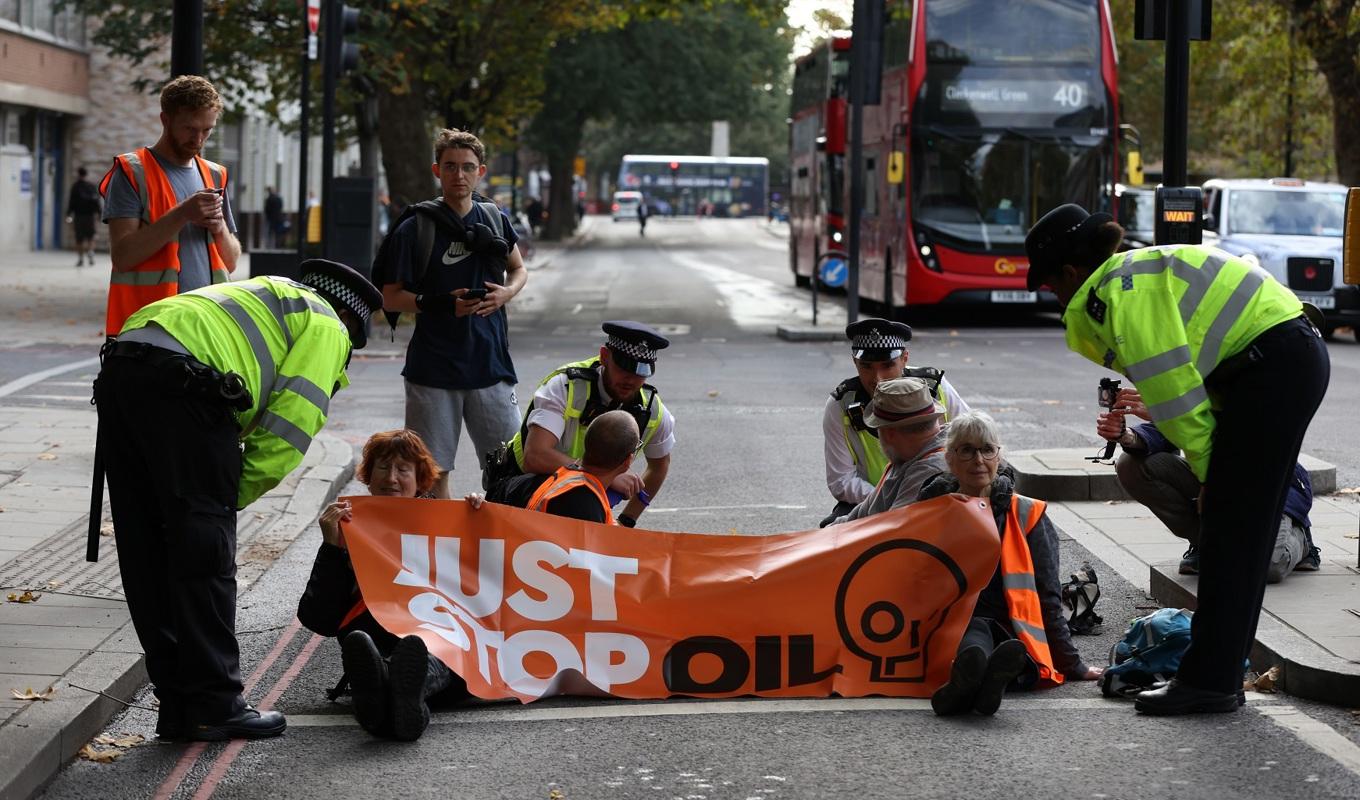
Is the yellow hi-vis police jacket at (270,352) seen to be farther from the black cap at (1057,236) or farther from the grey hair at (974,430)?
the black cap at (1057,236)

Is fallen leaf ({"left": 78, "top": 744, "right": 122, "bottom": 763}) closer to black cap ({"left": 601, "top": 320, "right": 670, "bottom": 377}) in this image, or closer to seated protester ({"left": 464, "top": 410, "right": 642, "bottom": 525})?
seated protester ({"left": 464, "top": 410, "right": 642, "bottom": 525})

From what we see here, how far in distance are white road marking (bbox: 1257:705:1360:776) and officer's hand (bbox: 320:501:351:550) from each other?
2907 mm

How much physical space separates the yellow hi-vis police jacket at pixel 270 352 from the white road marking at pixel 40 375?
979 cm

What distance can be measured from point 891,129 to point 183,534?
808 inches

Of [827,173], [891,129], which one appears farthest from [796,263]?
[891,129]

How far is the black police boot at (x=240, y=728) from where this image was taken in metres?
5.42

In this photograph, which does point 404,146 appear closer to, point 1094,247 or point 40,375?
point 40,375

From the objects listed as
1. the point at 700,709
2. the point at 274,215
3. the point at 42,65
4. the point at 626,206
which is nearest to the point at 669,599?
the point at 700,709

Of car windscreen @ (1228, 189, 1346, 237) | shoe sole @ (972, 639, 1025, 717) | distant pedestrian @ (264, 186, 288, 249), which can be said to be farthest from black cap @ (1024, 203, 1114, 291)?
distant pedestrian @ (264, 186, 288, 249)

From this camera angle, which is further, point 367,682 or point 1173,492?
point 1173,492

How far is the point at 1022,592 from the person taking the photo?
616 cm

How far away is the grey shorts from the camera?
7707 mm

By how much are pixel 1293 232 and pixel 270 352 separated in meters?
20.6

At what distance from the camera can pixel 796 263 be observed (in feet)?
123
